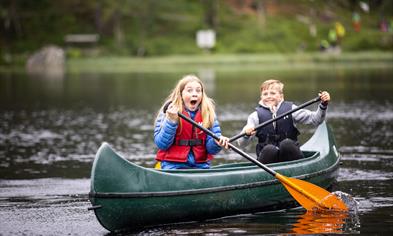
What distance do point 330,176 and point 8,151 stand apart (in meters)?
7.70

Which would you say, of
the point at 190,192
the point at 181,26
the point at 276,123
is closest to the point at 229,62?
the point at 181,26

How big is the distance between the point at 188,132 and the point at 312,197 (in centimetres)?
165

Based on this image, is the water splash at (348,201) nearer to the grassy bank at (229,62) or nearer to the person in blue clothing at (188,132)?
the person in blue clothing at (188,132)

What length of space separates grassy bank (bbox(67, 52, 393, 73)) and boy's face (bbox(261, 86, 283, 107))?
4067 cm

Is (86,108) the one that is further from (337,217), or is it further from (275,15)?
(275,15)

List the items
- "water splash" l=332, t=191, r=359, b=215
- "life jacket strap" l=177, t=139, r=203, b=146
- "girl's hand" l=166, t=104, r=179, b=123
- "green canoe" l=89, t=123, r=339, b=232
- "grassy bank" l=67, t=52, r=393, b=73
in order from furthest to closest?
"grassy bank" l=67, t=52, r=393, b=73, "water splash" l=332, t=191, r=359, b=215, "life jacket strap" l=177, t=139, r=203, b=146, "girl's hand" l=166, t=104, r=179, b=123, "green canoe" l=89, t=123, r=339, b=232

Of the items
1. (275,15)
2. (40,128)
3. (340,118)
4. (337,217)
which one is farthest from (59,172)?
(275,15)

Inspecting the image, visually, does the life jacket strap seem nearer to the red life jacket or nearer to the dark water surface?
the red life jacket

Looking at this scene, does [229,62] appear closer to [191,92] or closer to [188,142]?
[188,142]

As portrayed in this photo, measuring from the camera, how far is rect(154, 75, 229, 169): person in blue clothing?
9961mm

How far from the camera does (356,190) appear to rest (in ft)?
39.4

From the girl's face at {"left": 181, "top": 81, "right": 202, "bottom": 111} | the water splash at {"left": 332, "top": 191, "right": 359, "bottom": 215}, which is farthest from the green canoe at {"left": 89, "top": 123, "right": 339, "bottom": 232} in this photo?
the girl's face at {"left": 181, "top": 81, "right": 202, "bottom": 111}

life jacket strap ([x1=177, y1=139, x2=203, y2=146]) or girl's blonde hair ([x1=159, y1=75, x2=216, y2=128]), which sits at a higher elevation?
girl's blonde hair ([x1=159, y1=75, x2=216, y2=128])

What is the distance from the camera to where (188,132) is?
10.2m
